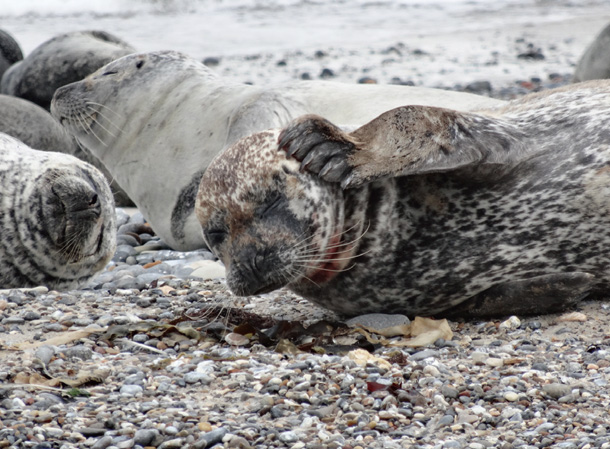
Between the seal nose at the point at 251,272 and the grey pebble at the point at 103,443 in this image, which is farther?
the seal nose at the point at 251,272

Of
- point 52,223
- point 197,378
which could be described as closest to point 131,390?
point 197,378

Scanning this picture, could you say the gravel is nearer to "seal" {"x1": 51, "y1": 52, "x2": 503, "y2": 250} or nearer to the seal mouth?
the seal mouth

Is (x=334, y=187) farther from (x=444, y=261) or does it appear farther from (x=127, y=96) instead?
(x=127, y=96)

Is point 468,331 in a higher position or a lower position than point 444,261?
lower

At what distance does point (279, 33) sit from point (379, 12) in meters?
4.61

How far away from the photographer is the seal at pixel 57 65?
30.2ft

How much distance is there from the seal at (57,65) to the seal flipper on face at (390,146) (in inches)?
223

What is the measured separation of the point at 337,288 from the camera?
4203mm

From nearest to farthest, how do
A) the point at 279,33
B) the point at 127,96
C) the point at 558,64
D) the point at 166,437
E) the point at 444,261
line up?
the point at 166,437 < the point at 444,261 < the point at 127,96 < the point at 558,64 < the point at 279,33

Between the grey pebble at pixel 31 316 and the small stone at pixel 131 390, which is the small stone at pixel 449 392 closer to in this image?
the small stone at pixel 131 390

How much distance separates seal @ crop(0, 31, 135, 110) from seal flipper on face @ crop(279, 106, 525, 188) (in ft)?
18.6

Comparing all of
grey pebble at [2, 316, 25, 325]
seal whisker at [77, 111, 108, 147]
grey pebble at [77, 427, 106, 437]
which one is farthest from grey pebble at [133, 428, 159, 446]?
seal whisker at [77, 111, 108, 147]

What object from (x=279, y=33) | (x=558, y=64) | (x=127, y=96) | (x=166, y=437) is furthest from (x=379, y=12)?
(x=166, y=437)

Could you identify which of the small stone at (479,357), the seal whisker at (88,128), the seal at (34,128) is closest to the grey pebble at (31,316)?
the small stone at (479,357)
